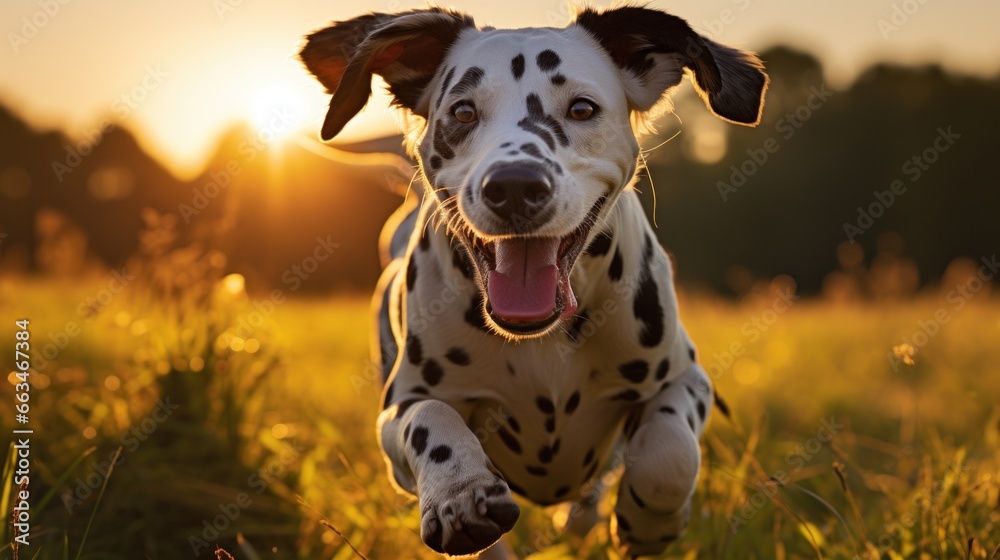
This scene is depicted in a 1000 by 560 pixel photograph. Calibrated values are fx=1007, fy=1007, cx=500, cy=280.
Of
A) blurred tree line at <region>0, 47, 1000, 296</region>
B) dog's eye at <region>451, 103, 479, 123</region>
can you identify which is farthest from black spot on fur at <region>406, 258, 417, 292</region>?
blurred tree line at <region>0, 47, 1000, 296</region>

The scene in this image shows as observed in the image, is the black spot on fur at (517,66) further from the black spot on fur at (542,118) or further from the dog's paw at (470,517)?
the dog's paw at (470,517)

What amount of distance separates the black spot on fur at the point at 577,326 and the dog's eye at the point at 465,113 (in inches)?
33.5

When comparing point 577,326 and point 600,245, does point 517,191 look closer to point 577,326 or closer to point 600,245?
point 600,245

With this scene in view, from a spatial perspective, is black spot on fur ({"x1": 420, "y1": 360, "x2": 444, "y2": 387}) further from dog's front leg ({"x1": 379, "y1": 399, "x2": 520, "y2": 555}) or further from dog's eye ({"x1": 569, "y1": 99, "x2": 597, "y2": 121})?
dog's eye ({"x1": 569, "y1": 99, "x2": 597, "y2": 121})

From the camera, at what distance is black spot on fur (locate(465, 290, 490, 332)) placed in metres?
3.76

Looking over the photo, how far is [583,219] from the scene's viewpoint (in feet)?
11.1

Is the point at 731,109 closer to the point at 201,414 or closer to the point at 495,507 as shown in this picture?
the point at 495,507

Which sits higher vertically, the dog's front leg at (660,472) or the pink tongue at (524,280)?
the pink tongue at (524,280)

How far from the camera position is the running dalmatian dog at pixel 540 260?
330 centimetres

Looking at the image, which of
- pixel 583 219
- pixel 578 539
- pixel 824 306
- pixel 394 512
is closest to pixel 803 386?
pixel 578 539

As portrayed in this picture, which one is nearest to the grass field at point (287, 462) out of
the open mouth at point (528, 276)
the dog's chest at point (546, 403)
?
the dog's chest at point (546, 403)

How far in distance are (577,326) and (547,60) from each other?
39.7 inches

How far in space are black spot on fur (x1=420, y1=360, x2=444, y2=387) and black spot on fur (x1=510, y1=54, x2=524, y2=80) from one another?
113cm

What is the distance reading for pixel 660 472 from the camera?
11.7 ft
